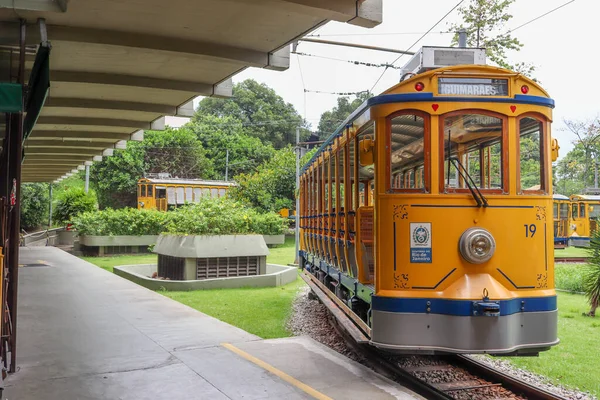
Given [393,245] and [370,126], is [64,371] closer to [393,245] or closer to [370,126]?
[393,245]

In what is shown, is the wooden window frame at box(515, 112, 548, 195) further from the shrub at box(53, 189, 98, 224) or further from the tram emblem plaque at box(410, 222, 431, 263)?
the shrub at box(53, 189, 98, 224)

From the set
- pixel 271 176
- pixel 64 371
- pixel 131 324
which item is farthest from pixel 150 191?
pixel 64 371

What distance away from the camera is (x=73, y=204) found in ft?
107

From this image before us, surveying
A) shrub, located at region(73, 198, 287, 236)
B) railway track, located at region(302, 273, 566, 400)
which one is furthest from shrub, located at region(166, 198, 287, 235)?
railway track, located at region(302, 273, 566, 400)

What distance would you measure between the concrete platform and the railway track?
18.8 inches

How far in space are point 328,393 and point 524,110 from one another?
3770 millimetres

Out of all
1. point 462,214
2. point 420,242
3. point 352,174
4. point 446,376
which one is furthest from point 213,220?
point 462,214

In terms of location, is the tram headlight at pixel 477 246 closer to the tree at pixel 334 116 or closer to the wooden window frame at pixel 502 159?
the wooden window frame at pixel 502 159

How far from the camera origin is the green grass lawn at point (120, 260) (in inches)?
898

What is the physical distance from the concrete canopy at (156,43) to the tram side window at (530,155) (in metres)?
2.23

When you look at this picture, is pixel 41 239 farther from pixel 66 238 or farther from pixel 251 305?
pixel 251 305

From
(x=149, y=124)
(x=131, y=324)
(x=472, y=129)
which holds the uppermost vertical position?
(x=149, y=124)

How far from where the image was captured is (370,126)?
21.7ft

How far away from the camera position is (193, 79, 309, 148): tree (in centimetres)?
6675
